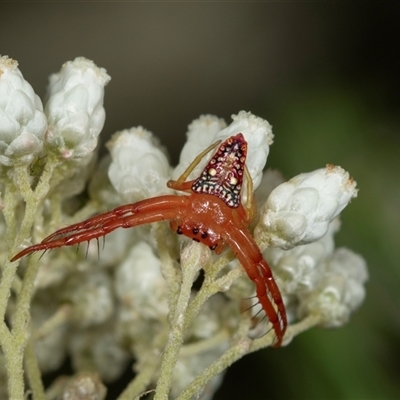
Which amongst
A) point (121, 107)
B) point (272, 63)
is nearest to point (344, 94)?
point (272, 63)

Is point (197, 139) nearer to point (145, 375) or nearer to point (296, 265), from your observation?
point (296, 265)

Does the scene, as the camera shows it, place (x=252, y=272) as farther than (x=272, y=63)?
No

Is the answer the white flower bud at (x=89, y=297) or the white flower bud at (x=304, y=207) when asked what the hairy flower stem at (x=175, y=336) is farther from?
the white flower bud at (x=89, y=297)

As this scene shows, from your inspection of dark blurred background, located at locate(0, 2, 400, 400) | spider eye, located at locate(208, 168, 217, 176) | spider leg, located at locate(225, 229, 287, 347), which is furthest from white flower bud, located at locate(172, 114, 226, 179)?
dark blurred background, located at locate(0, 2, 400, 400)

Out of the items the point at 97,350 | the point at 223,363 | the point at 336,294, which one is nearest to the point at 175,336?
the point at 223,363

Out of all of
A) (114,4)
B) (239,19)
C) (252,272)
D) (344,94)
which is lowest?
(252,272)

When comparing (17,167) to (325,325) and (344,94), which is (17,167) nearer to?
(325,325)

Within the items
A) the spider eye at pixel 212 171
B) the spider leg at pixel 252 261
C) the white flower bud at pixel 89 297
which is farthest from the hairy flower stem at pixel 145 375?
the spider eye at pixel 212 171
